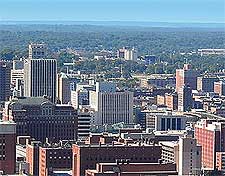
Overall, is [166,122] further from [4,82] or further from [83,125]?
[4,82]

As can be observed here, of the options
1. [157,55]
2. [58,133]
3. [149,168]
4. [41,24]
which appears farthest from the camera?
[41,24]

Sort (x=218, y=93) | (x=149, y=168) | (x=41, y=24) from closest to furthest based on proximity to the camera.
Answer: (x=149, y=168), (x=218, y=93), (x=41, y=24)

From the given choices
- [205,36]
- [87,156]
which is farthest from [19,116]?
[205,36]

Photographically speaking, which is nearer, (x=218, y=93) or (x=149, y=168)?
(x=149, y=168)

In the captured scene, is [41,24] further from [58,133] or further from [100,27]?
[58,133]

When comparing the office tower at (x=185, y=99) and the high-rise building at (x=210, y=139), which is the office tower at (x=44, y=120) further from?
the office tower at (x=185, y=99)

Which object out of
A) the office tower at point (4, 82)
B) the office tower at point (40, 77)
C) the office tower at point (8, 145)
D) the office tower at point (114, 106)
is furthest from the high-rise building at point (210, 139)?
the office tower at point (40, 77)

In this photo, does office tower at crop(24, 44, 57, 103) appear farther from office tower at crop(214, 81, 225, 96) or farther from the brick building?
the brick building
